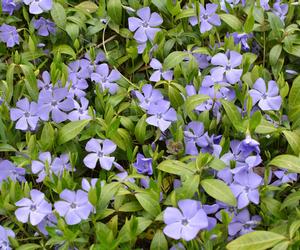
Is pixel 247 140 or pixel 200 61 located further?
pixel 200 61

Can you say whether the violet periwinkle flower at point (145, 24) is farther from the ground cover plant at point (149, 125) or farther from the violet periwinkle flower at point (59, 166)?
the violet periwinkle flower at point (59, 166)

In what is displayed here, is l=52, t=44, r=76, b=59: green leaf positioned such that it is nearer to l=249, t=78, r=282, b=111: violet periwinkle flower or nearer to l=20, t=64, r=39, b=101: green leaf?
l=20, t=64, r=39, b=101: green leaf

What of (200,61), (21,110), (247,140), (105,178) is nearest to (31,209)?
(105,178)

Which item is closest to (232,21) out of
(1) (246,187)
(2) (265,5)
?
(2) (265,5)

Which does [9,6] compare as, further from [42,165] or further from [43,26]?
[42,165]

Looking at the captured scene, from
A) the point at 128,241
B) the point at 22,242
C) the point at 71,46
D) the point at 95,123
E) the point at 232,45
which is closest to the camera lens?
the point at 128,241

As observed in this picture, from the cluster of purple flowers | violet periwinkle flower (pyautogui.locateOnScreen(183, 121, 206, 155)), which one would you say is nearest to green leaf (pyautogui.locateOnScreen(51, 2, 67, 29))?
the cluster of purple flowers

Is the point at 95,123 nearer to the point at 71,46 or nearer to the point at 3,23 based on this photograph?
the point at 71,46
